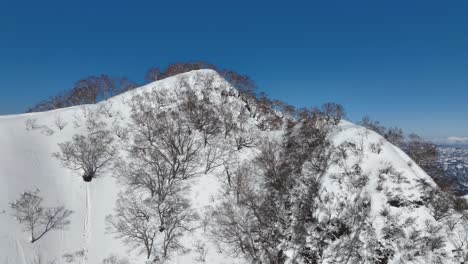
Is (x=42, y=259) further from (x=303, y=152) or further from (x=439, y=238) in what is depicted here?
(x=439, y=238)

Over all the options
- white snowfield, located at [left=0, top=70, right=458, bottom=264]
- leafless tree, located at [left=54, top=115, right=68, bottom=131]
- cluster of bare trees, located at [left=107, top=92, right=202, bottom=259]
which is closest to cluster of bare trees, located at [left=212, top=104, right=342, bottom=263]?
white snowfield, located at [left=0, top=70, right=458, bottom=264]

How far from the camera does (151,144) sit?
4056cm

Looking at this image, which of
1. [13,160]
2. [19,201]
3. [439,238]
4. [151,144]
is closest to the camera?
[439,238]

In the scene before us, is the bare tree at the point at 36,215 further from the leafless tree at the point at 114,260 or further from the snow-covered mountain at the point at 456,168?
the snow-covered mountain at the point at 456,168

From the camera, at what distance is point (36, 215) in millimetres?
27281

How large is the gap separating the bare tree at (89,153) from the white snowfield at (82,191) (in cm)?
108

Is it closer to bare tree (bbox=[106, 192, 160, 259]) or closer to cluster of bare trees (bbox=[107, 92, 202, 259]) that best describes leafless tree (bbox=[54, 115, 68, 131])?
cluster of bare trees (bbox=[107, 92, 202, 259])

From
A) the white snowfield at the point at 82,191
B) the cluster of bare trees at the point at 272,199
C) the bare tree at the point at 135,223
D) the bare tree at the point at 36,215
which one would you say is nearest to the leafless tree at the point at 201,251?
the white snowfield at the point at 82,191

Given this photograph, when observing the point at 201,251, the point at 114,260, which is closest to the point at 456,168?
the point at 201,251

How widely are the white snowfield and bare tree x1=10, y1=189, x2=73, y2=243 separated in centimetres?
58

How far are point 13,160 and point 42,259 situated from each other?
15.0 meters

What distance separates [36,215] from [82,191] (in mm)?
6030

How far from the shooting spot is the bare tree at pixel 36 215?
26.2 m

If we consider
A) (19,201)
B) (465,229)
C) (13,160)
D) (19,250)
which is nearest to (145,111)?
(13,160)
